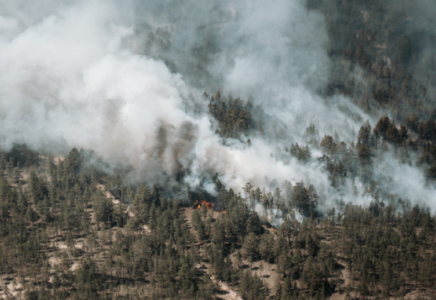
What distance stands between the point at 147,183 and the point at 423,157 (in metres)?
76.8

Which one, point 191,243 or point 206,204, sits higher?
point 206,204

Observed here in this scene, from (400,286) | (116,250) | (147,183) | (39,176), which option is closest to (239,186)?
(147,183)

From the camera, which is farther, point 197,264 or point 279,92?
point 279,92

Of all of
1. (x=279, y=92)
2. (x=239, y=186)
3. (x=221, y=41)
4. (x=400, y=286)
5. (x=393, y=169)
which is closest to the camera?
(x=400, y=286)

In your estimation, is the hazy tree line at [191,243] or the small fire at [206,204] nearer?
the hazy tree line at [191,243]

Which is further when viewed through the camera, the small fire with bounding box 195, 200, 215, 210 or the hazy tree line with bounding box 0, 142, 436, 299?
the small fire with bounding box 195, 200, 215, 210

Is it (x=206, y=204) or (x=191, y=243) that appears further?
(x=206, y=204)

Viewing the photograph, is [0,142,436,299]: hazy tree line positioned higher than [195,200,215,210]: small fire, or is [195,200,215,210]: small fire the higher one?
[195,200,215,210]: small fire

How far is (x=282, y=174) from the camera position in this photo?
128 metres

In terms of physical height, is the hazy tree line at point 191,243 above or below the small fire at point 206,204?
below

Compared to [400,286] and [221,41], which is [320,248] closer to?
[400,286]

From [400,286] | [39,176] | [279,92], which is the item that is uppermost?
[279,92]

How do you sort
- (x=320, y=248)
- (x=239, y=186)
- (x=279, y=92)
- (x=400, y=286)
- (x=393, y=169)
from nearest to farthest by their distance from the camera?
(x=400, y=286)
(x=320, y=248)
(x=239, y=186)
(x=393, y=169)
(x=279, y=92)

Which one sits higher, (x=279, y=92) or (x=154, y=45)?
(x=154, y=45)
